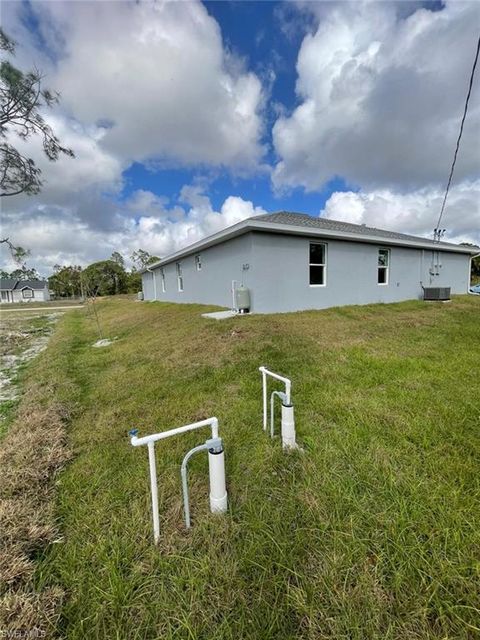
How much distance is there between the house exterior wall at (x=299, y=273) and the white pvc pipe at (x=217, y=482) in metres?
6.29

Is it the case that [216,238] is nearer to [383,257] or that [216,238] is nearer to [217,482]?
[383,257]

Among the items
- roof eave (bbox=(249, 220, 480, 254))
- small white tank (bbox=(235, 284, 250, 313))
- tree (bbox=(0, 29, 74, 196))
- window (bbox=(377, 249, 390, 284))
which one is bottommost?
small white tank (bbox=(235, 284, 250, 313))

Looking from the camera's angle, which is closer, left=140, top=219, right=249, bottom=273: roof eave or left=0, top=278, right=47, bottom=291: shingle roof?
left=140, top=219, right=249, bottom=273: roof eave

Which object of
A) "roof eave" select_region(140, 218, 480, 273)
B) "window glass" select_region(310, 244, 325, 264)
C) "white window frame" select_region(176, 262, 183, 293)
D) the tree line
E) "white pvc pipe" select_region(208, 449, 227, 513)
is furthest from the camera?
the tree line

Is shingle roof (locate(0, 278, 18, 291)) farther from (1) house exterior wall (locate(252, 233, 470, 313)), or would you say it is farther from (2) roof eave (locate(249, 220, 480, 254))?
(2) roof eave (locate(249, 220, 480, 254))

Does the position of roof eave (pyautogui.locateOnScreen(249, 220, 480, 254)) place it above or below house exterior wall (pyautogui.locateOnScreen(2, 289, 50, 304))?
above

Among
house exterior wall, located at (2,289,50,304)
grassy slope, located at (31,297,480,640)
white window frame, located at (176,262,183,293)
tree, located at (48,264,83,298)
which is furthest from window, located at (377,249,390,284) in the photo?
house exterior wall, located at (2,289,50,304)

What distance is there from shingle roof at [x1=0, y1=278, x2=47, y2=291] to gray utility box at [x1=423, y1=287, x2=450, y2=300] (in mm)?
64059

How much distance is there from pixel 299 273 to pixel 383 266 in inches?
179

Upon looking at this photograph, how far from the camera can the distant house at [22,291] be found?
5147 cm

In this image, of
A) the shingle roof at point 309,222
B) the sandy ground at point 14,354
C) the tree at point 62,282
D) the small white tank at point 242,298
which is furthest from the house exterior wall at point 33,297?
the small white tank at point 242,298

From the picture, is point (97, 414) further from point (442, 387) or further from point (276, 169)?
point (276, 169)

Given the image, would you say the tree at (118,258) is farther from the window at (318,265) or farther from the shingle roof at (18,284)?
the window at (318,265)

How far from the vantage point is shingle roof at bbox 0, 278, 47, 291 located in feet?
169
